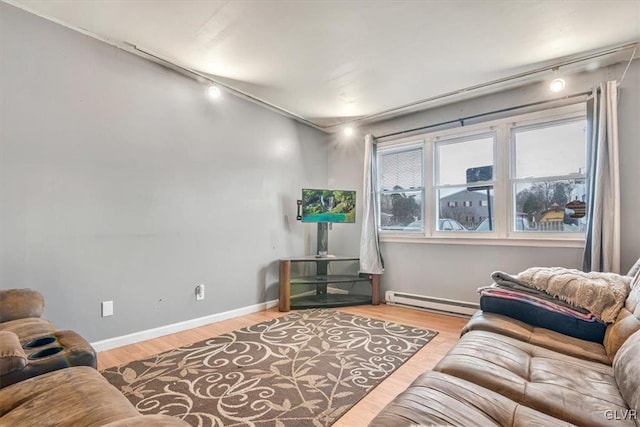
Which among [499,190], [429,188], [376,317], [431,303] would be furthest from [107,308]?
[499,190]

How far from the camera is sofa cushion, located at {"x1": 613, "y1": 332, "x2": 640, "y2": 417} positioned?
986 mm

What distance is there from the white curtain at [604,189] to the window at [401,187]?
64.1 inches

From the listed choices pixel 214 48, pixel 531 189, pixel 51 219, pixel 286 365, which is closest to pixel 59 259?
pixel 51 219

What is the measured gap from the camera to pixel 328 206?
3898 mm

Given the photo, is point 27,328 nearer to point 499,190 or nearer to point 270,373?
point 270,373

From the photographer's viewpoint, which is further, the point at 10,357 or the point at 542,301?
the point at 542,301

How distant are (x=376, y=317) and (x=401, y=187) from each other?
1741 millimetres

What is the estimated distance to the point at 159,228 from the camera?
2.73 m

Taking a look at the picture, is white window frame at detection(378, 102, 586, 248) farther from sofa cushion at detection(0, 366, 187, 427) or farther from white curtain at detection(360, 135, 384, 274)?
sofa cushion at detection(0, 366, 187, 427)

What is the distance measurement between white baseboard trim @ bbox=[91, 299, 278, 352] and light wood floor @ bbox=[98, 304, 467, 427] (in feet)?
0.15

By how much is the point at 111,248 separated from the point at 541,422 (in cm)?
288

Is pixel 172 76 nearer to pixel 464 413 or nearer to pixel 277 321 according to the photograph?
pixel 277 321

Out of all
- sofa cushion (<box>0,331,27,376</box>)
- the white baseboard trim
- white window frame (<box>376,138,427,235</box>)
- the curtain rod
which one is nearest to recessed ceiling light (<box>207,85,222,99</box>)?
the curtain rod

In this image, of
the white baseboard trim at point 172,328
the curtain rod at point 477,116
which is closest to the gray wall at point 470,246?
the curtain rod at point 477,116
